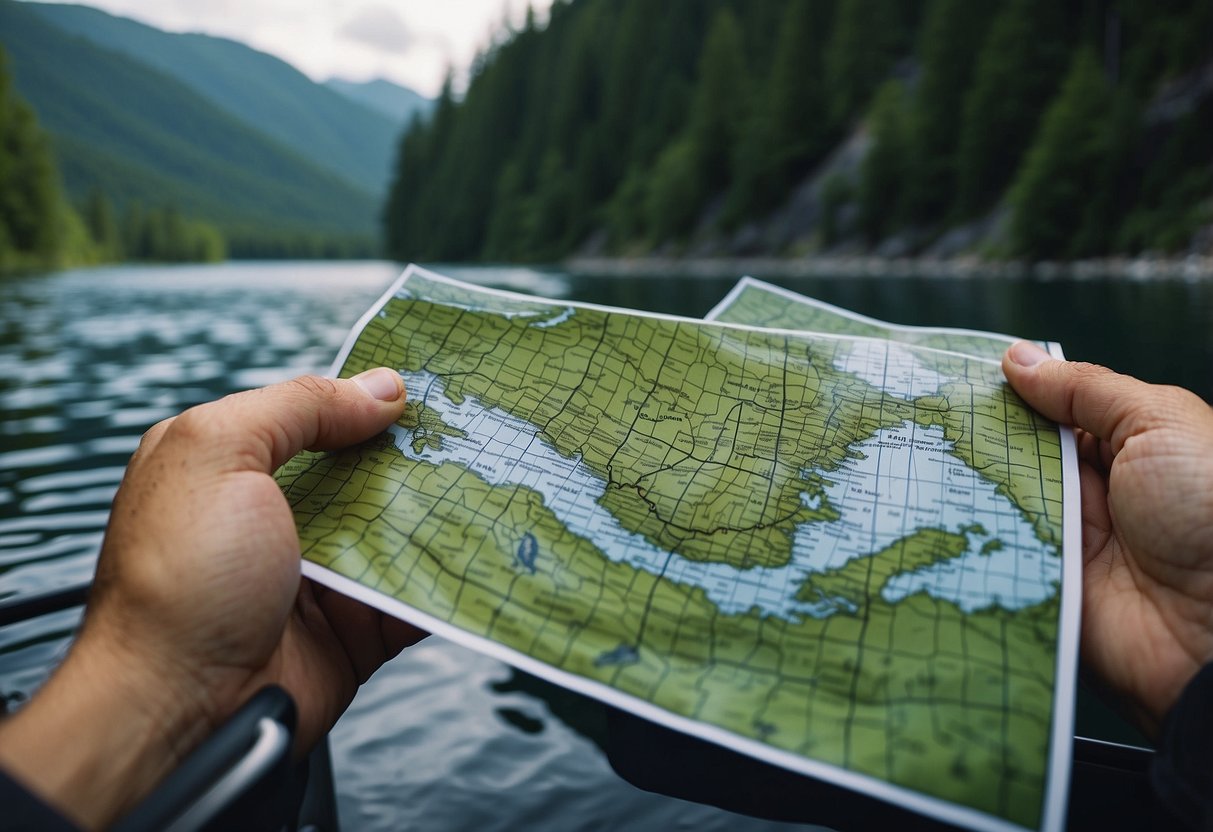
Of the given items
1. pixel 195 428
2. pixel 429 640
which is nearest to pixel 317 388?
pixel 195 428

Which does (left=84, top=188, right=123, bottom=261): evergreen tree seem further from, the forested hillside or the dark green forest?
the forested hillside

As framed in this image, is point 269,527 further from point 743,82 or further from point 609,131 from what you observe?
point 609,131

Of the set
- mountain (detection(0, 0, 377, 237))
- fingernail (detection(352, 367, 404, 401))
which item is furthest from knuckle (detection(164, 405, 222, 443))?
mountain (detection(0, 0, 377, 237))

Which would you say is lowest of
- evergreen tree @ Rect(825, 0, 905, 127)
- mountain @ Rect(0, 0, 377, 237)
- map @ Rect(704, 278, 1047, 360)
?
map @ Rect(704, 278, 1047, 360)

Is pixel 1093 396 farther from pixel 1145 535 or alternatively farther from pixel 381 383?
pixel 381 383

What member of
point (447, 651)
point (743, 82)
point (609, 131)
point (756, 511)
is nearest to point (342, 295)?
point (447, 651)

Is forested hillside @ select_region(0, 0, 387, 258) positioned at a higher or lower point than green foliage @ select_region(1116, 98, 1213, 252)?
higher
